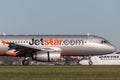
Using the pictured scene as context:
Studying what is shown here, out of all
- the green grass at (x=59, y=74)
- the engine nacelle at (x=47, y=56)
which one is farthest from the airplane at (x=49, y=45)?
the green grass at (x=59, y=74)

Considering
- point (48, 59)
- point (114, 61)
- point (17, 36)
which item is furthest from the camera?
point (114, 61)

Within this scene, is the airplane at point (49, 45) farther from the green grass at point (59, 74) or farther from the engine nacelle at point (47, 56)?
the green grass at point (59, 74)

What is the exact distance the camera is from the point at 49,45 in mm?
55281

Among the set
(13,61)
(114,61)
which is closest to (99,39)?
(114,61)

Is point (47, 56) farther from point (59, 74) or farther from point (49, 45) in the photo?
point (59, 74)

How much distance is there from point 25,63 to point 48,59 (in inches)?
145

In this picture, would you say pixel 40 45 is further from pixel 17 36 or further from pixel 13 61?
pixel 13 61

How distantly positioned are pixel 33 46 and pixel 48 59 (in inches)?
145

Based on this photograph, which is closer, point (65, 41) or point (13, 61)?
point (65, 41)

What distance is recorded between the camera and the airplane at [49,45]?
54750 mm

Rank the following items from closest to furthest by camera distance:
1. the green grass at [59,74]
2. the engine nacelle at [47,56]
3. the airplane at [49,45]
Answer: the green grass at [59,74] < the engine nacelle at [47,56] < the airplane at [49,45]

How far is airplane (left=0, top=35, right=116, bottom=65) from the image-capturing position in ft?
180

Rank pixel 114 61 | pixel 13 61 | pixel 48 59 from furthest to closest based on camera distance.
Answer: pixel 13 61, pixel 114 61, pixel 48 59

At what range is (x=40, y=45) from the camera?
55344 millimetres
